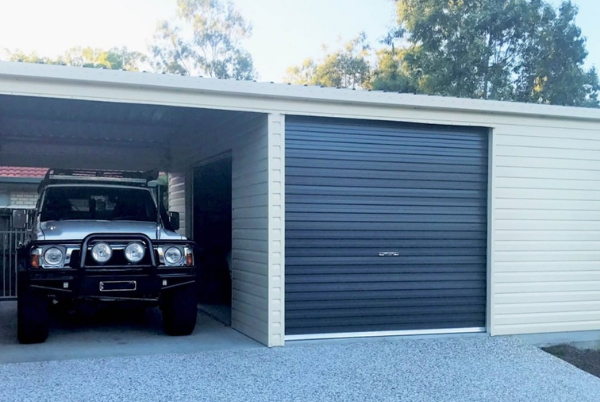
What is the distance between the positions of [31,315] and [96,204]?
82.4 inches

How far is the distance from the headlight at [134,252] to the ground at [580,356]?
5.40 meters

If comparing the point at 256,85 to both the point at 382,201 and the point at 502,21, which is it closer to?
the point at 382,201

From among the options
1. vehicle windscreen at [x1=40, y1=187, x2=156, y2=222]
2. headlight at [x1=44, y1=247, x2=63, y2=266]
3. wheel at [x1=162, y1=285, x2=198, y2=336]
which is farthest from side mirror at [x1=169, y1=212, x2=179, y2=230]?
headlight at [x1=44, y1=247, x2=63, y2=266]

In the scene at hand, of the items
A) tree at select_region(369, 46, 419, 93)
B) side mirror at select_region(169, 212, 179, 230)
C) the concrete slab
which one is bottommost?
the concrete slab

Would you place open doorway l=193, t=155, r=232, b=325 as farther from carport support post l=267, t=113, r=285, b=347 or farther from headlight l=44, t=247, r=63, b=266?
headlight l=44, t=247, r=63, b=266

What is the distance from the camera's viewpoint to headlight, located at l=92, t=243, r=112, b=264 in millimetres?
7555

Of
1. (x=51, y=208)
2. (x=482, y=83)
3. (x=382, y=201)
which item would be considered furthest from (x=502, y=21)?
(x=51, y=208)

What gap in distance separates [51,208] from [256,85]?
11.7ft

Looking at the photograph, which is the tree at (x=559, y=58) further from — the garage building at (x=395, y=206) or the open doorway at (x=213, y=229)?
the open doorway at (x=213, y=229)

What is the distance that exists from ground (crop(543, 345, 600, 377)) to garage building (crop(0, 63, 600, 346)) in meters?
0.34

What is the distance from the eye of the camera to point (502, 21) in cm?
2281

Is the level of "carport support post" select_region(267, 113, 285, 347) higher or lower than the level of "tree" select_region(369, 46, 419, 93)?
lower

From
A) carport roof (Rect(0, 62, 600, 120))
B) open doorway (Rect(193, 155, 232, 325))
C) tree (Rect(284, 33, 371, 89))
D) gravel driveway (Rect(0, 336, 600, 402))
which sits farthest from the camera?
tree (Rect(284, 33, 371, 89))

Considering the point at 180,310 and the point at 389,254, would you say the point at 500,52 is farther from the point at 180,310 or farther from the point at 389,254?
the point at 180,310
